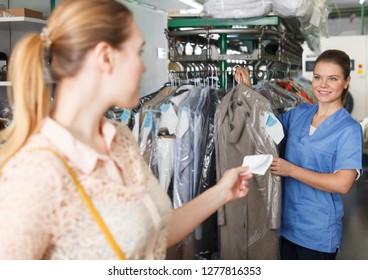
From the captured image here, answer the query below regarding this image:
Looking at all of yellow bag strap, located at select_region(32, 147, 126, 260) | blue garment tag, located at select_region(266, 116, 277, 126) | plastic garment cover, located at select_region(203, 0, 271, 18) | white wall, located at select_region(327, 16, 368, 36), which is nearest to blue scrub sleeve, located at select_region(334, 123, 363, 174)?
blue garment tag, located at select_region(266, 116, 277, 126)

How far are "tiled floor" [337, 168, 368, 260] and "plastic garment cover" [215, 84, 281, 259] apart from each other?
4.51ft

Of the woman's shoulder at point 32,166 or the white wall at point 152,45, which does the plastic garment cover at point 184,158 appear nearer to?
the woman's shoulder at point 32,166

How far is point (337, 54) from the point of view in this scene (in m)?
1.94

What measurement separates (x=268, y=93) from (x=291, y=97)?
0.16 m

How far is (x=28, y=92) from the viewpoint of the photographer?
0.91 meters

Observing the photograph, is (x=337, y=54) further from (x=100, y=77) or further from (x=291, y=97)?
(x=100, y=77)

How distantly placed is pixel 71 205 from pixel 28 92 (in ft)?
0.74

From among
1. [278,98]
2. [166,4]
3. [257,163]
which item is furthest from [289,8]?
[166,4]

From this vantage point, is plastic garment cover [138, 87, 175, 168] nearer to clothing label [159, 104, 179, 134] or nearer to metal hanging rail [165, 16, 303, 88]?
clothing label [159, 104, 179, 134]

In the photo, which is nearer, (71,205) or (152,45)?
(71,205)

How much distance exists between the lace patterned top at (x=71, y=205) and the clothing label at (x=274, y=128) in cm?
107

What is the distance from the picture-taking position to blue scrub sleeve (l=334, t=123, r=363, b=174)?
5.90 feet

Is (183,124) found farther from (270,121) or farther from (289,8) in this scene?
(289,8)

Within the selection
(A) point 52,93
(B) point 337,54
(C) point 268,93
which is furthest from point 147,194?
(C) point 268,93
